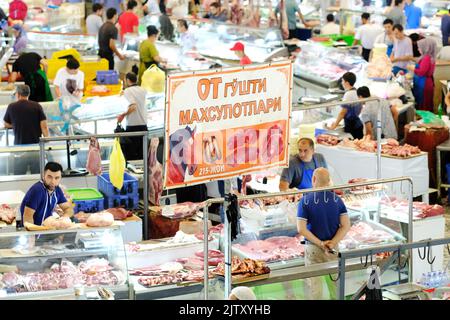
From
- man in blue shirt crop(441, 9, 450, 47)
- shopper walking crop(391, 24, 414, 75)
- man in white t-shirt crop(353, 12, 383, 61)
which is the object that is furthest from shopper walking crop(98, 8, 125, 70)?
man in blue shirt crop(441, 9, 450, 47)

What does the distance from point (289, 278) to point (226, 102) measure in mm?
1548

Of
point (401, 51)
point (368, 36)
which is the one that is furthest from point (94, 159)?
point (368, 36)

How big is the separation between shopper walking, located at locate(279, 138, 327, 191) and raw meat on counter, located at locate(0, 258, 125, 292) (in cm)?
275

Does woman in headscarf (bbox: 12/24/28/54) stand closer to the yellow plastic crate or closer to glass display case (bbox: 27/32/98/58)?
glass display case (bbox: 27/32/98/58)

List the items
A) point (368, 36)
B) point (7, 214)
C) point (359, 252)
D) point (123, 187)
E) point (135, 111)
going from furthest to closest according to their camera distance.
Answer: point (368, 36) < point (135, 111) < point (123, 187) < point (7, 214) < point (359, 252)

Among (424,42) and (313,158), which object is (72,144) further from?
(424,42)

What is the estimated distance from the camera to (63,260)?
8734 millimetres

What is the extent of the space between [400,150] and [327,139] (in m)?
1.06

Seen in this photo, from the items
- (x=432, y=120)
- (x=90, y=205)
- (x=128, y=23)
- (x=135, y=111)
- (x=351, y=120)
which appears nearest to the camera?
(x=90, y=205)

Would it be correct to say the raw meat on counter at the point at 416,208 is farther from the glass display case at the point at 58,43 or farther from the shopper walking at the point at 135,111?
the glass display case at the point at 58,43

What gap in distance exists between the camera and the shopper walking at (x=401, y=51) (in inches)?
717

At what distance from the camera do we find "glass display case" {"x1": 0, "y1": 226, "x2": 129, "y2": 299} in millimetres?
8477

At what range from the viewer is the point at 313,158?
1106cm

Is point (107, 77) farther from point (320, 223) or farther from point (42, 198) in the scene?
point (320, 223)
